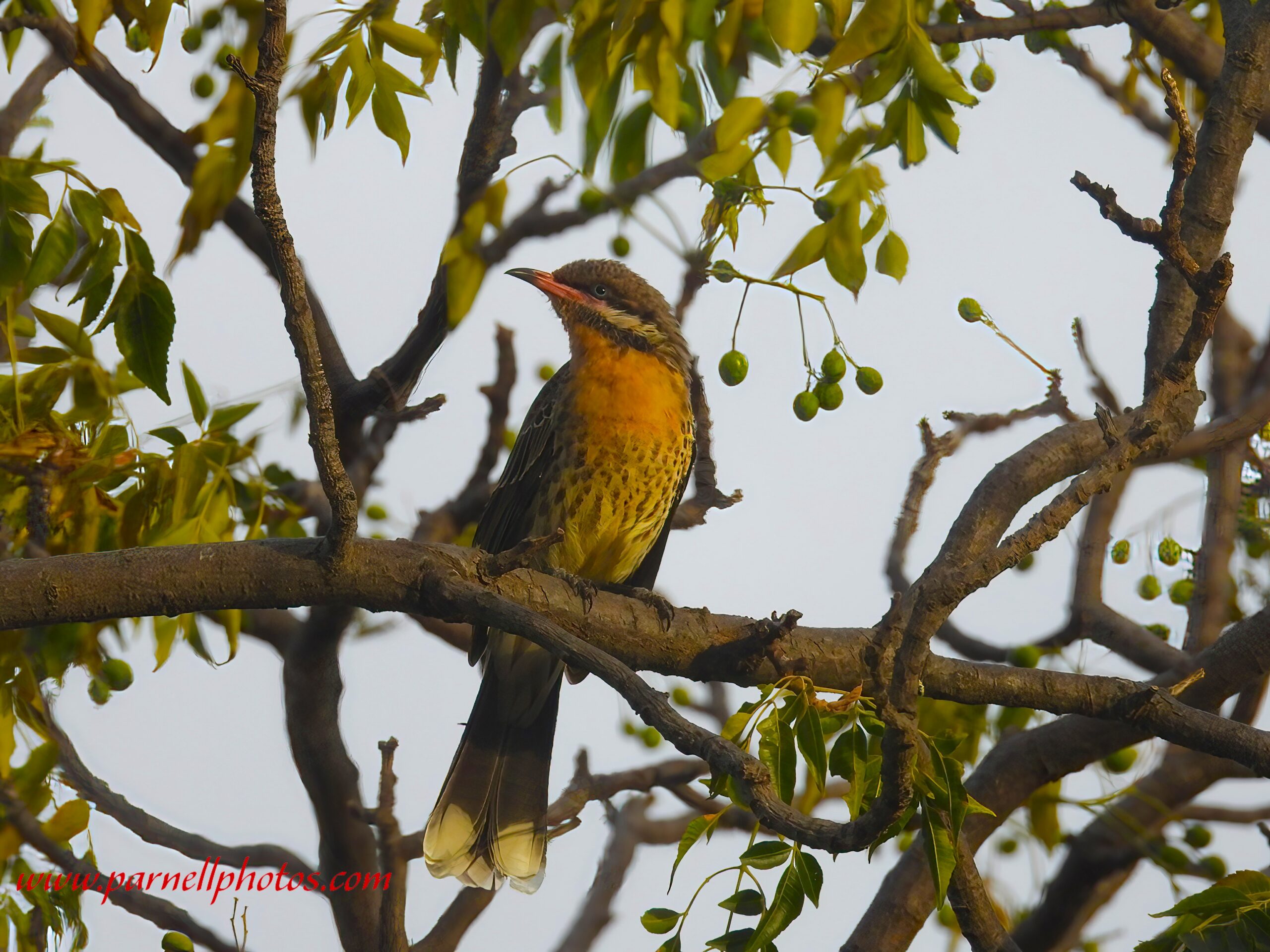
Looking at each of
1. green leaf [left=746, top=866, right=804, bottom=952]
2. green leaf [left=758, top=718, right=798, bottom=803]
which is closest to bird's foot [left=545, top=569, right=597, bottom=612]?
green leaf [left=758, top=718, right=798, bottom=803]

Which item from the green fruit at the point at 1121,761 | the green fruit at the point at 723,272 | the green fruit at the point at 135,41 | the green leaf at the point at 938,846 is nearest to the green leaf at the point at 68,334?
the green fruit at the point at 135,41

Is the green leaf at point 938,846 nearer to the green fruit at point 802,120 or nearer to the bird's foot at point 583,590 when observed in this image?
the bird's foot at point 583,590

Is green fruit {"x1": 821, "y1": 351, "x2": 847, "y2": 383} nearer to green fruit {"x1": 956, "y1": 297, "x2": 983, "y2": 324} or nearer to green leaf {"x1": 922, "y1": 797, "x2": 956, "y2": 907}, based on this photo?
green fruit {"x1": 956, "y1": 297, "x2": 983, "y2": 324}

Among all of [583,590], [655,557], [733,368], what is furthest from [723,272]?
[655,557]

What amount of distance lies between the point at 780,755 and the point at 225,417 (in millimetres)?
1824

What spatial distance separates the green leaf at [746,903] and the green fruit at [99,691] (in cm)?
261

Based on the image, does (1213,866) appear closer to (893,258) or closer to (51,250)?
(893,258)

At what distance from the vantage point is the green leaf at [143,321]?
2.75 m

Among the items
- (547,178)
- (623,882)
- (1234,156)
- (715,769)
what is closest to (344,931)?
→ (623,882)

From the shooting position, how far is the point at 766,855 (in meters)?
2.35

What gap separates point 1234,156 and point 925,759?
2052mm

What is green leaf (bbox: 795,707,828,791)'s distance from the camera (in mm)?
2311

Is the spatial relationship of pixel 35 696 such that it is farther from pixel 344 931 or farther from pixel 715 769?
pixel 715 769

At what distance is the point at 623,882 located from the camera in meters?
4.27
